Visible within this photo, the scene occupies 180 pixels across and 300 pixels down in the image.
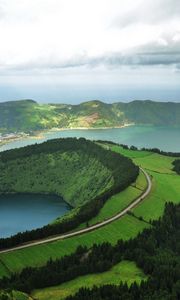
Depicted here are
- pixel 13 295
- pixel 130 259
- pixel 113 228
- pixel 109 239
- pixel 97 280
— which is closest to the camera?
pixel 13 295

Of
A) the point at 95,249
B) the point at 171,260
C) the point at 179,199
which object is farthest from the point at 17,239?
the point at 179,199

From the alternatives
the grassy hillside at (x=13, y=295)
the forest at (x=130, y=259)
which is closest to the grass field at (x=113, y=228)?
the forest at (x=130, y=259)

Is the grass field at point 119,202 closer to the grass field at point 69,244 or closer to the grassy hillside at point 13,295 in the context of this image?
the grass field at point 69,244

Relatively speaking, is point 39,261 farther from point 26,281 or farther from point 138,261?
point 138,261

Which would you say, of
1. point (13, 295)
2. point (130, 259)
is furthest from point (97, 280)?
point (13, 295)

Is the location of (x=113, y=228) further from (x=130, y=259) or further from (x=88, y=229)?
(x=130, y=259)
